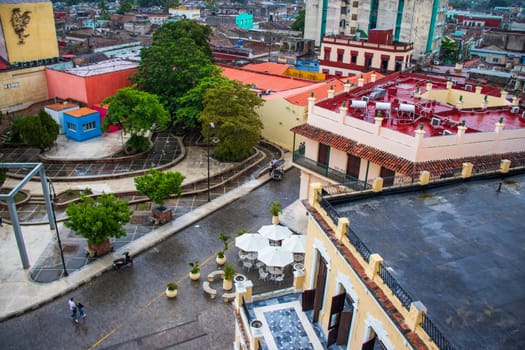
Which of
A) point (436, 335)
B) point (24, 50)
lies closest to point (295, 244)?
point (436, 335)

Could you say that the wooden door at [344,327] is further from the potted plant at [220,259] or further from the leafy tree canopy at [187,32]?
the leafy tree canopy at [187,32]

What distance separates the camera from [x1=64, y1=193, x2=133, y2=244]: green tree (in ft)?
74.5

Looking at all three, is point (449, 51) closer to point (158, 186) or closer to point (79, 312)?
point (158, 186)

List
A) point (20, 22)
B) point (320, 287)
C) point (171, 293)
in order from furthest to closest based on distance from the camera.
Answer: point (20, 22) → point (171, 293) → point (320, 287)

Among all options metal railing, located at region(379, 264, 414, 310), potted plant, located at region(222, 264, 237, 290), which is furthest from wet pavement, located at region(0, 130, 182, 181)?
metal railing, located at region(379, 264, 414, 310)

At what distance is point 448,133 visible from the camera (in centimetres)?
2330

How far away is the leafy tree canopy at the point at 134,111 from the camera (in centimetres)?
3566

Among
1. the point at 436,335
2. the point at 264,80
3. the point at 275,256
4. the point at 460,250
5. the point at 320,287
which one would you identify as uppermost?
the point at 436,335

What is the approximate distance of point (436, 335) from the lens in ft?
30.4

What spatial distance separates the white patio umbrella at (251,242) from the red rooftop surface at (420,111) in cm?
881

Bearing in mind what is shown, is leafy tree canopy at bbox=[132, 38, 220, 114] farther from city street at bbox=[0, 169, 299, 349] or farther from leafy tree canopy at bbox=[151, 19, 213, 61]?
city street at bbox=[0, 169, 299, 349]

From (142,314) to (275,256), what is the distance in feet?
23.6

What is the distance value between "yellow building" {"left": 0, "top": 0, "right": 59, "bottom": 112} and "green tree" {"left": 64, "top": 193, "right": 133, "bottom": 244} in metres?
27.3

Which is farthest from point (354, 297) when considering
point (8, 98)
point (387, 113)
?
point (8, 98)
